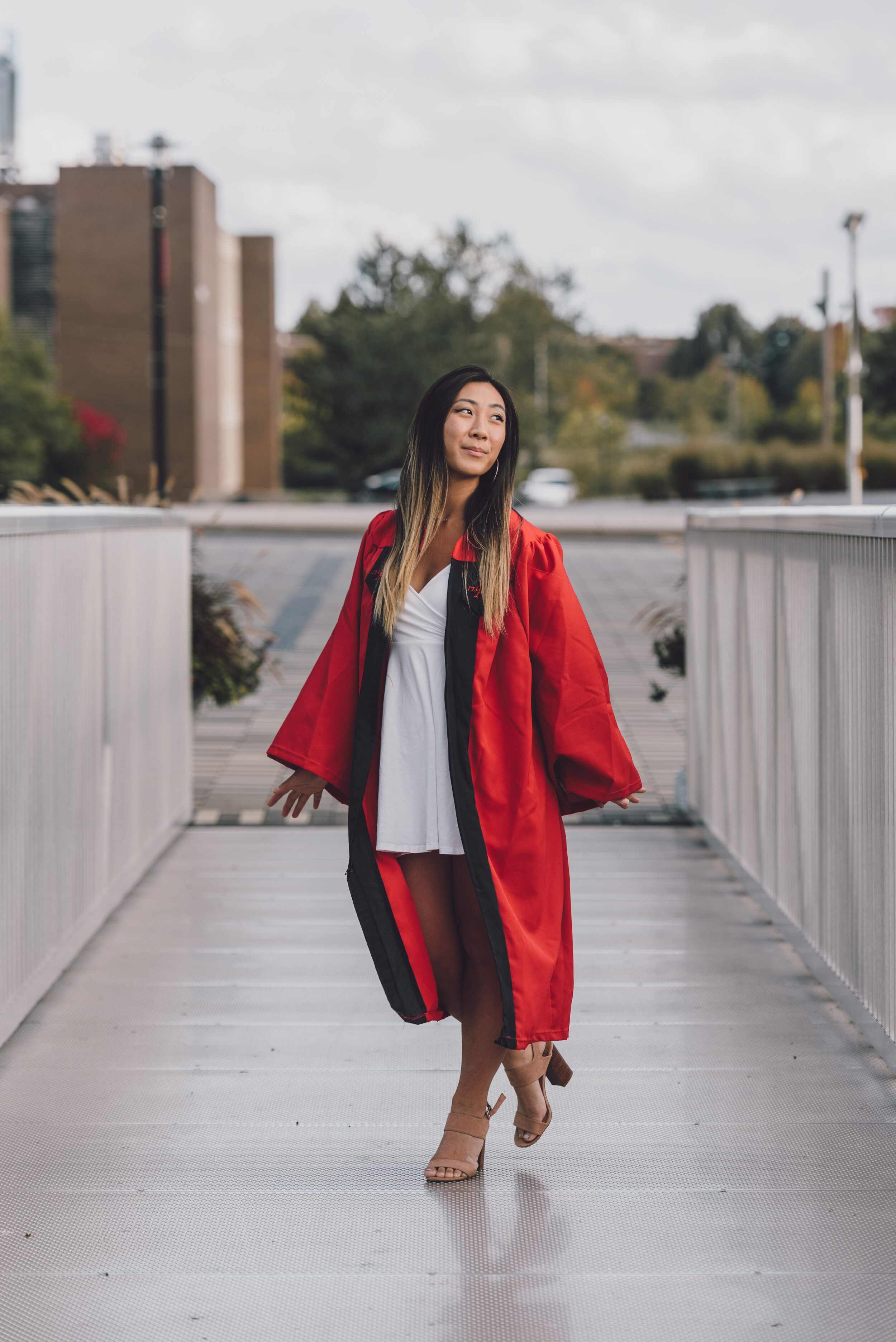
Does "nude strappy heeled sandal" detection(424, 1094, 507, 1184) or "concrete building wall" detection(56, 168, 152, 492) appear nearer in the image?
"nude strappy heeled sandal" detection(424, 1094, 507, 1184)

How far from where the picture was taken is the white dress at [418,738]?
3.16 meters

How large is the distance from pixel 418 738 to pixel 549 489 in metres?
46.3

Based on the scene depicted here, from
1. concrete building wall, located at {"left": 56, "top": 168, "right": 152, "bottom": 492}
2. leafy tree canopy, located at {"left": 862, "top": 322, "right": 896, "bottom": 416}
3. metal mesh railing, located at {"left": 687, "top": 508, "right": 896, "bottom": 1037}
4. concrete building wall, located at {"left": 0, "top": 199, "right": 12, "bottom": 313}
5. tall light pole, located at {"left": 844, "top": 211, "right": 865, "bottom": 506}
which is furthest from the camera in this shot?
leafy tree canopy, located at {"left": 862, "top": 322, "right": 896, "bottom": 416}

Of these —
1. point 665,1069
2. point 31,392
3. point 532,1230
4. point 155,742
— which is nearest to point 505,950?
point 532,1230

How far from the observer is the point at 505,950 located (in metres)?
3.10

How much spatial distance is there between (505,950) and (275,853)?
3.71m

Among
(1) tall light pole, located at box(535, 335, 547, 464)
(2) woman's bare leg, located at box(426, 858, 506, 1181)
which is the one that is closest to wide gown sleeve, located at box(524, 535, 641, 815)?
(2) woman's bare leg, located at box(426, 858, 506, 1181)

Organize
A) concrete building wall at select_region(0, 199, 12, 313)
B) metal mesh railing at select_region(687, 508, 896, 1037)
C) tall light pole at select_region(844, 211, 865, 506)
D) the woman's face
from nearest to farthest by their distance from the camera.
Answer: the woman's face, metal mesh railing at select_region(687, 508, 896, 1037), tall light pole at select_region(844, 211, 865, 506), concrete building wall at select_region(0, 199, 12, 313)

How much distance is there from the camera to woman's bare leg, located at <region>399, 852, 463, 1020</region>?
323 cm

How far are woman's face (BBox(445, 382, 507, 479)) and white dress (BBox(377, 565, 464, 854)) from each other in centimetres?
22

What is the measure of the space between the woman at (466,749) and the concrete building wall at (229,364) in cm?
4884

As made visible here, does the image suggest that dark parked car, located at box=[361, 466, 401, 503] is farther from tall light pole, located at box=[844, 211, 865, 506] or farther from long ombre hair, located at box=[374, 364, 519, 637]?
long ombre hair, located at box=[374, 364, 519, 637]

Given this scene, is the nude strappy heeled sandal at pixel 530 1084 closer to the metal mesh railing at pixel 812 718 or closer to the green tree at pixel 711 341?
the metal mesh railing at pixel 812 718

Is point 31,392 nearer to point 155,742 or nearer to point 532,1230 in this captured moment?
point 155,742
